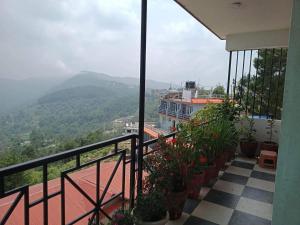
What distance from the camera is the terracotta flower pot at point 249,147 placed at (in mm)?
4184

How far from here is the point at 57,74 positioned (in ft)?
15.5

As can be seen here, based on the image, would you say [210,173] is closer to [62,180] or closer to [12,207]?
[62,180]

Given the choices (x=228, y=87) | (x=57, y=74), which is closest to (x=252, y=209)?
(x=228, y=87)

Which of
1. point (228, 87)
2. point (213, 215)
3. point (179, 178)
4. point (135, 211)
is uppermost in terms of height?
point (228, 87)

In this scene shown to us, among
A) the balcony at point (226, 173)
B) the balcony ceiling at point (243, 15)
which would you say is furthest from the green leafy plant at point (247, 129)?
the balcony ceiling at point (243, 15)

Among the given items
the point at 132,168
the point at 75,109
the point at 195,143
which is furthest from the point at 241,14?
the point at 75,109

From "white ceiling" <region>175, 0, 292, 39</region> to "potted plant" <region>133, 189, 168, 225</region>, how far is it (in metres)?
2.32

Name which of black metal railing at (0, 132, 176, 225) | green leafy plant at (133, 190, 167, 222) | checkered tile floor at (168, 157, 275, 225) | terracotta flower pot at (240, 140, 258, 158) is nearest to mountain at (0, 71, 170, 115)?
black metal railing at (0, 132, 176, 225)

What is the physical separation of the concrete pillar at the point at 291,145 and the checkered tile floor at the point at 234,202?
0.79m

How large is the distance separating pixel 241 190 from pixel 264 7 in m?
2.39

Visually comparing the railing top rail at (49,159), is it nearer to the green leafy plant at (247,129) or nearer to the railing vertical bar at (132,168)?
the railing vertical bar at (132,168)

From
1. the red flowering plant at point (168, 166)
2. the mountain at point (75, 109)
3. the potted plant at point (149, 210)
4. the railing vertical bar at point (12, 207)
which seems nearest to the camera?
the railing vertical bar at point (12, 207)

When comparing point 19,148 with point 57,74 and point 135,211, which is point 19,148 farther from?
point 57,74

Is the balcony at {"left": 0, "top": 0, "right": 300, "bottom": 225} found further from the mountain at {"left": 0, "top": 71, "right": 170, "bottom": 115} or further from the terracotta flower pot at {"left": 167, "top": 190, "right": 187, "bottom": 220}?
the mountain at {"left": 0, "top": 71, "right": 170, "bottom": 115}
